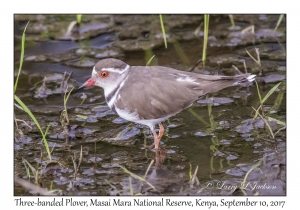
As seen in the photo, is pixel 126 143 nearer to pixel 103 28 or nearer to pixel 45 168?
pixel 45 168

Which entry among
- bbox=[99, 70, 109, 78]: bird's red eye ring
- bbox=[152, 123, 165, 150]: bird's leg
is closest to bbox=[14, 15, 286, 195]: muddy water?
bbox=[152, 123, 165, 150]: bird's leg

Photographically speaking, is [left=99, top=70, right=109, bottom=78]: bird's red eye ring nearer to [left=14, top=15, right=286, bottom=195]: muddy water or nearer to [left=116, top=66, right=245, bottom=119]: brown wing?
[left=116, top=66, right=245, bottom=119]: brown wing

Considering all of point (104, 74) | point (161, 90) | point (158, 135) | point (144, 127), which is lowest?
point (158, 135)

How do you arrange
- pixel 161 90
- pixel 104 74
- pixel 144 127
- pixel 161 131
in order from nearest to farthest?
pixel 161 90 < pixel 104 74 < pixel 161 131 < pixel 144 127

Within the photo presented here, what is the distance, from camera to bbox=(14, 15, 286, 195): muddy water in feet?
20.2

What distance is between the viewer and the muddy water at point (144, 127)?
617 cm

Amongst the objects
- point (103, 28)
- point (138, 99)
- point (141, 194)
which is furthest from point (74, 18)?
point (141, 194)

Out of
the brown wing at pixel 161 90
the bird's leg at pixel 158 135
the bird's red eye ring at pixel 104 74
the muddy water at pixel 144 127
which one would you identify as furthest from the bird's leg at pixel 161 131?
the bird's red eye ring at pixel 104 74

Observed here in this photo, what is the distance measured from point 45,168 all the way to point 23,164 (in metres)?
0.44

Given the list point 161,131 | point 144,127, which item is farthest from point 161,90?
point 144,127

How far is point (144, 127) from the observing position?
760 cm

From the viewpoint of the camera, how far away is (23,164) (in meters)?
6.60

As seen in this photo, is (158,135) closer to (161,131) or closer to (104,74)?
(161,131)

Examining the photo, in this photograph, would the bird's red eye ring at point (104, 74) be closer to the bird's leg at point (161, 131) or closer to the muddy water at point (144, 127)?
the muddy water at point (144, 127)
